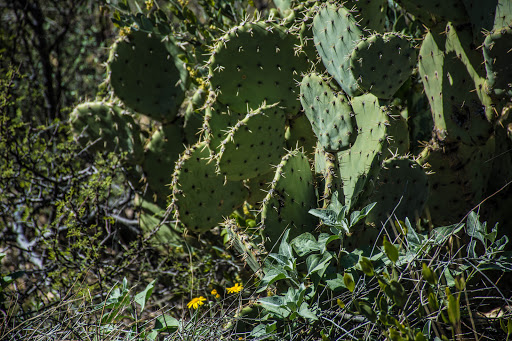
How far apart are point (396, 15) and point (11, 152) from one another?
96.8 inches

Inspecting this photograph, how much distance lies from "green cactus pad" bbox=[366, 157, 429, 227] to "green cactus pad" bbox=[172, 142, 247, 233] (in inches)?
29.3

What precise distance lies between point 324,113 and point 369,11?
66cm

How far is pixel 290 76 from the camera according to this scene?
234 cm

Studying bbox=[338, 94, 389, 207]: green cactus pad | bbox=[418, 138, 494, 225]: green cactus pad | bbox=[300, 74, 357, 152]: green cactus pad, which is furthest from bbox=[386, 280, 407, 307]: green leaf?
bbox=[418, 138, 494, 225]: green cactus pad

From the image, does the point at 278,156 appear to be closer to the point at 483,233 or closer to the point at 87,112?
the point at 483,233

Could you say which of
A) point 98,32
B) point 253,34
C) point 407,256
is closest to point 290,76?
point 253,34

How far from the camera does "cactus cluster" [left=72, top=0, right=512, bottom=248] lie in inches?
79.1

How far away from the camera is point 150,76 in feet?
9.48

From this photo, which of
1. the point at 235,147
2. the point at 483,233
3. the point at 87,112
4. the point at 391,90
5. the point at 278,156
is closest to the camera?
the point at 483,233

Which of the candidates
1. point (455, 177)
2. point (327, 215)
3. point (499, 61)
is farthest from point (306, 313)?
point (499, 61)

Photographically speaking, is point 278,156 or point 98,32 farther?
point 98,32

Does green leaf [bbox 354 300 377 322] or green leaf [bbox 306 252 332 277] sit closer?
green leaf [bbox 354 300 377 322]

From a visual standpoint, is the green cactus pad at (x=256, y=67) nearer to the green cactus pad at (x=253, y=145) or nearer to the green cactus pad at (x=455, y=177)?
the green cactus pad at (x=253, y=145)

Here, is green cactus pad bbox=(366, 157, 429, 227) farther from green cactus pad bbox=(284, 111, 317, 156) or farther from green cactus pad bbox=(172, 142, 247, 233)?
green cactus pad bbox=(172, 142, 247, 233)
